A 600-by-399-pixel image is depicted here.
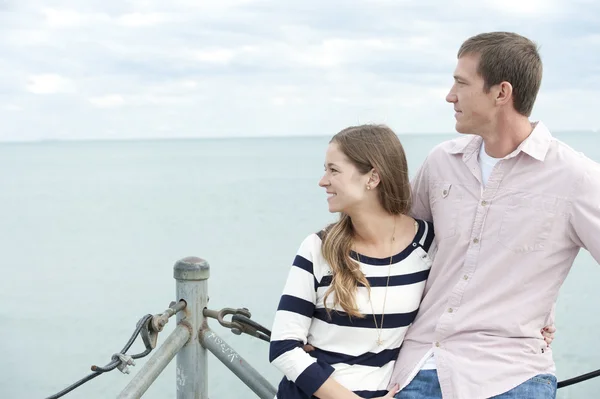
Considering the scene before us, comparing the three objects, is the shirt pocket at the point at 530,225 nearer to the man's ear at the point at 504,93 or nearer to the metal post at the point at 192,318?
the man's ear at the point at 504,93

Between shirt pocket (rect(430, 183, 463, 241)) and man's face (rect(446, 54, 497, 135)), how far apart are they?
0.23 m

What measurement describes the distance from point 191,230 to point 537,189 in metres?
29.4

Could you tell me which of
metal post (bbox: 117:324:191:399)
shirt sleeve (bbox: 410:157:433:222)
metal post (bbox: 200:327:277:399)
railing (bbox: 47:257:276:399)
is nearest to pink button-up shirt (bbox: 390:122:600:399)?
shirt sleeve (bbox: 410:157:433:222)

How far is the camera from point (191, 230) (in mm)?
31531

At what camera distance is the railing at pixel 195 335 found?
10.4ft

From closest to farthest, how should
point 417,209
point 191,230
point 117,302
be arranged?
point 417,209, point 117,302, point 191,230

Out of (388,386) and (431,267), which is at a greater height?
(431,267)

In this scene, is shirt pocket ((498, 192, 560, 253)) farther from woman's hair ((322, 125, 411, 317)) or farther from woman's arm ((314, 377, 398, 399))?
woman's arm ((314, 377, 398, 399))

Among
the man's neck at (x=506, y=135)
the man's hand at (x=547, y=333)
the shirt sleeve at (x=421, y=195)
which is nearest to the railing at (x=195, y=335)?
the shirt sleeve at (x=421, y=195)

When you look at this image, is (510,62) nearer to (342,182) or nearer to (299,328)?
(342,182)

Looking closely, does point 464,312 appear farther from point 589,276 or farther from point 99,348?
point 589,276

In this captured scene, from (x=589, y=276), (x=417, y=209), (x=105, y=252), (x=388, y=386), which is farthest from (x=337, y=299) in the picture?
(x=105, y=252)

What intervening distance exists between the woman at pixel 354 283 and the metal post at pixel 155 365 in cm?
59

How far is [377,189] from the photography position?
9.14ft
